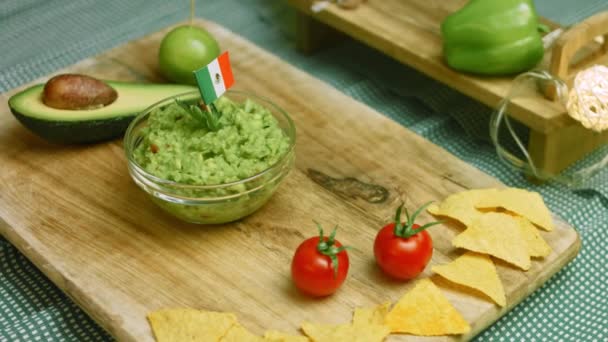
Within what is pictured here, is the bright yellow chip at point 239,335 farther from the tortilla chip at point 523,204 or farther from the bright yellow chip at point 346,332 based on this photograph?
the tortilla chip at point 523,204

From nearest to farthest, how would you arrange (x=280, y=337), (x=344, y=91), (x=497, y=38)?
(x=280, y=337) < (x=497, y=38) < (x=344, y=91)

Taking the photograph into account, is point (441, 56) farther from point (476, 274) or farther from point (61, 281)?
point (61, 281)

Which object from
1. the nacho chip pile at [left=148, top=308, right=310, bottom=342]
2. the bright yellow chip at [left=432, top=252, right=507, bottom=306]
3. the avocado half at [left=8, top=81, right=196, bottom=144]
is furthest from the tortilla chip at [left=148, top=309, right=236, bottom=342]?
the avocado half at [left=8, top=81, right=196, bottom=144]

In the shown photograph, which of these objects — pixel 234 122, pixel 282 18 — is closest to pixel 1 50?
pixel 282 18

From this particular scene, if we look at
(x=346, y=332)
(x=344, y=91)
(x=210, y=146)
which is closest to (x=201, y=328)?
(x=346, y=332)

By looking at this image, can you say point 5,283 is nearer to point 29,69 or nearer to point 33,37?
point 29,69
